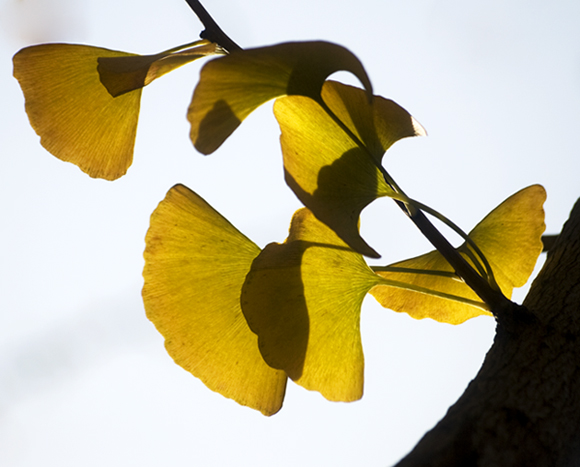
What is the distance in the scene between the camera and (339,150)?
1.55ft

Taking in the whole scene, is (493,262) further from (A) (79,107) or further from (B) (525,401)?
(A) (79,107)

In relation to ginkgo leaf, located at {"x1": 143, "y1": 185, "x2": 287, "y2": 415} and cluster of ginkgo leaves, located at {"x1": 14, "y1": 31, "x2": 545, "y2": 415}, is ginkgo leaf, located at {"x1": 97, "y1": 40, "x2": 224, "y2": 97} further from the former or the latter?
ginkgo leaf, located at {"x1": 143, "y1": 185, "x2": 287, "y2": 415}

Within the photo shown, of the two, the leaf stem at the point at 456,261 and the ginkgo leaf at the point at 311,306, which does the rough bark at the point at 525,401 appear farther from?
the ginkgo leaf at the point at 311,306

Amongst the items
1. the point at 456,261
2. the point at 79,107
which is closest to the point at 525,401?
the point at 456,261

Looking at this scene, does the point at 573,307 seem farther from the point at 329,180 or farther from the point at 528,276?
the point at 329,180

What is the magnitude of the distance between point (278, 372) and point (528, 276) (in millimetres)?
304

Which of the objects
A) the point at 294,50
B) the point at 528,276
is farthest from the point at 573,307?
the point at 294,50

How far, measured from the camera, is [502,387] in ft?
1.32

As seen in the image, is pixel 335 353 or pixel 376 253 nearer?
pixel 376 253

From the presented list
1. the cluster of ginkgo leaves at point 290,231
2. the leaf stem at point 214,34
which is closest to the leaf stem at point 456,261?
the cluster of ginkgo leaves at point 290,231

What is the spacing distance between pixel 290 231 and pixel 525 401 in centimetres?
25

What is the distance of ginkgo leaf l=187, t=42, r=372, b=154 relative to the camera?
0.40 meters

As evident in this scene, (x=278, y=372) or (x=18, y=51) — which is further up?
(x=18, y=51)

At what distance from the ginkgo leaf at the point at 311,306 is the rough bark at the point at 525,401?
152mm
